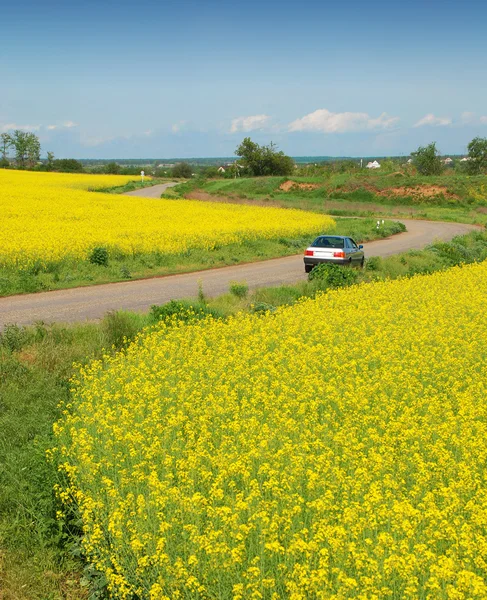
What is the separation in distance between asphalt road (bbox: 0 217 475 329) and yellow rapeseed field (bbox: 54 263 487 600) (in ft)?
16.4

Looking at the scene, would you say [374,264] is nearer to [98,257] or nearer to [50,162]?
Result: [98,257]

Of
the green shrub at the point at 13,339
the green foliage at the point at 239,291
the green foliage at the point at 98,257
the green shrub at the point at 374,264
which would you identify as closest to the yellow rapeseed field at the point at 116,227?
the green foliage at the point at 98,257

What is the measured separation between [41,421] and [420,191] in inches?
2783

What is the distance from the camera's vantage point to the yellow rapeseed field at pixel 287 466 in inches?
203

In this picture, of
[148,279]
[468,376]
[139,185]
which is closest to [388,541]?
[468,376]

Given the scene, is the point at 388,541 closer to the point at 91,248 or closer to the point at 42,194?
the point at 91,248

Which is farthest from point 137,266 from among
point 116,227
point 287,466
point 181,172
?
point 181,172

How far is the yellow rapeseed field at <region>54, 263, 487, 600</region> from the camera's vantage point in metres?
5.17

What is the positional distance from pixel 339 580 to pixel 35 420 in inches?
241

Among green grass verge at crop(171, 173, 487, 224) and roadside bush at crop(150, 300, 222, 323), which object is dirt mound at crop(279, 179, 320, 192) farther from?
roadside bush at crop(150, 300, 222, 323)

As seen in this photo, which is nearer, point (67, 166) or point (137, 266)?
point (137, 266)

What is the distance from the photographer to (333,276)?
2028cm

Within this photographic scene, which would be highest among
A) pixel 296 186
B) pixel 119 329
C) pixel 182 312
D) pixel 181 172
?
pixel 181 172

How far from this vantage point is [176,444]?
7.45m
